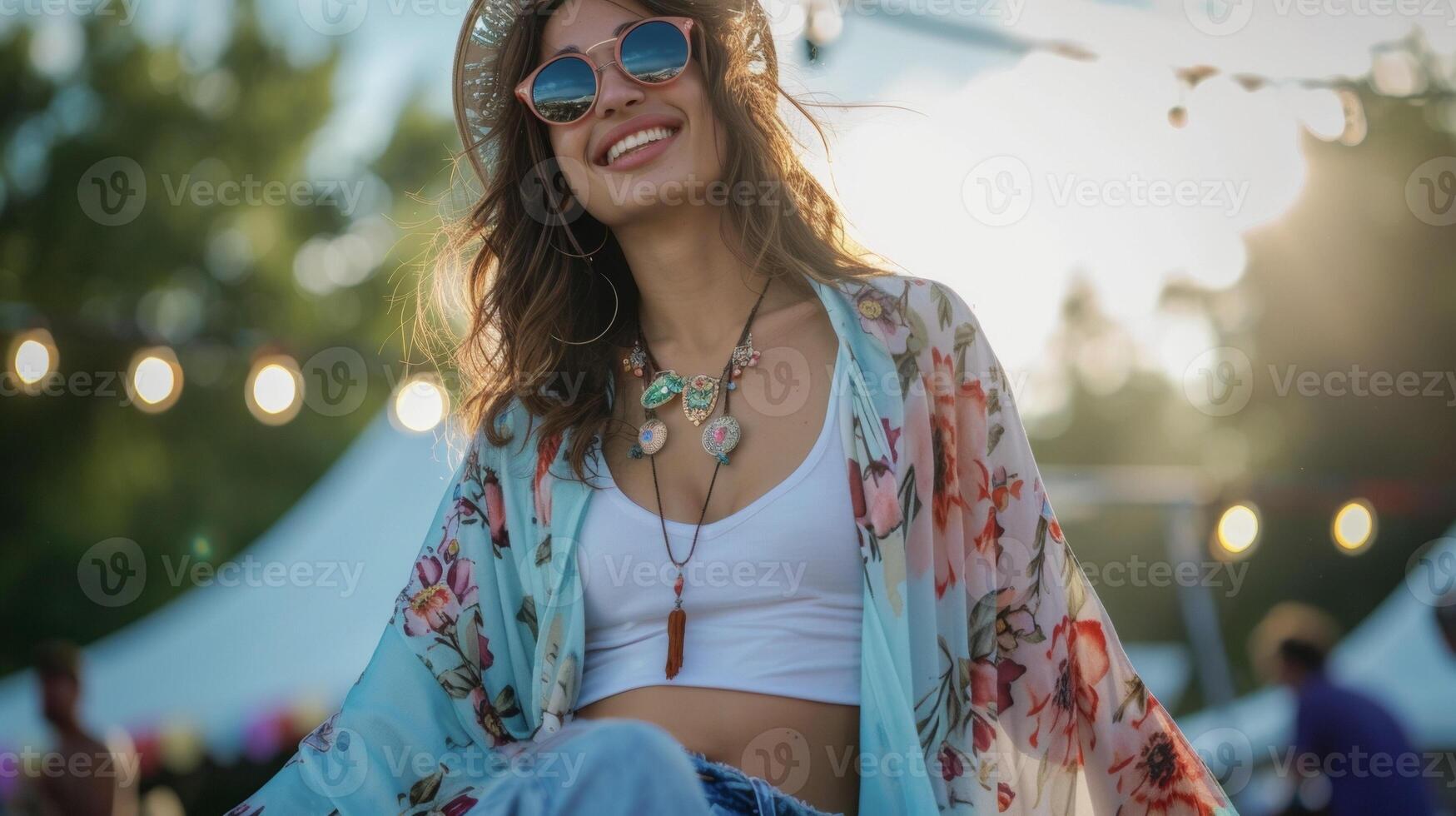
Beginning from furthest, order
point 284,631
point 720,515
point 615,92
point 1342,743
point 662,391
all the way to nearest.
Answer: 1. point 284,631
2. point 1342,743
3. point 662,391
4. point 615,92
5. point 720,515

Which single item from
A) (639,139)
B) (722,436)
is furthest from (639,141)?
(722,436)

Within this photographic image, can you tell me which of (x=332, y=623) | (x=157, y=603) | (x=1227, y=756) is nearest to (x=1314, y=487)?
(x=1227, y=756)

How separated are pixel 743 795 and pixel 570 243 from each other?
111 centimetres

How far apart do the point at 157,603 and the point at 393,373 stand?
195 cm

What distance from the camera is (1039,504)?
1887 mm

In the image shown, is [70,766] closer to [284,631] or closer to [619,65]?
[284,631]

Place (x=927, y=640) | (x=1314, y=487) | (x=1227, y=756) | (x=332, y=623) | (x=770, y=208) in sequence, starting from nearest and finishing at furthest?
(x=927, y=640) → (x=770, y=208) → (x=1227, y=756) → (x=332, y=623) → (x=1314, y=487)

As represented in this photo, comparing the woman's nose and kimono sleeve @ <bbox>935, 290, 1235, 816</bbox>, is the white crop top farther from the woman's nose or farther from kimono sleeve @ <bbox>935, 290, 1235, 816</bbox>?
the woman's nose

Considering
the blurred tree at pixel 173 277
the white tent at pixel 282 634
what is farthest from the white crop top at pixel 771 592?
the blurred tree at pixel 173 277

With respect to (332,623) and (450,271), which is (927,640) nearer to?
(450,271)

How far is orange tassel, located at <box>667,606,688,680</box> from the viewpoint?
70.3 inches

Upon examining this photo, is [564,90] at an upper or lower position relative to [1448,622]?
upper

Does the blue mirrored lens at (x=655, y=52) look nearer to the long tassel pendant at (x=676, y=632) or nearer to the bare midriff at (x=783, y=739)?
the long tassel pendant at (x=676, y=632)

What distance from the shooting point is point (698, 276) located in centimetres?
211
